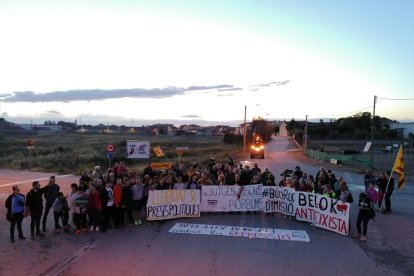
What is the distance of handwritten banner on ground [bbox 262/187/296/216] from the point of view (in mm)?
15367

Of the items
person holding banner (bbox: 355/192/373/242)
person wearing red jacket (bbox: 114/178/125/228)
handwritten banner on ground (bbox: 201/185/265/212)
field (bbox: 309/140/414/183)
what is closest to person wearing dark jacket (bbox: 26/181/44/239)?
person wearing red jacket (bbox: 114/178/125/228)

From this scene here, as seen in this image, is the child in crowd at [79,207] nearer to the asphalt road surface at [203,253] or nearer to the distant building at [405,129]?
the asphalt road surface at [203,253]

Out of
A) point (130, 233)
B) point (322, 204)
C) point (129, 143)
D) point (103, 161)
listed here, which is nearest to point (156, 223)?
point (130, 233)

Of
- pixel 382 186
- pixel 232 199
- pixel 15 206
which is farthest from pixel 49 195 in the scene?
pixel 382 186

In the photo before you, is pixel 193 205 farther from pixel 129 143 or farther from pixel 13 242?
pixel 129 143

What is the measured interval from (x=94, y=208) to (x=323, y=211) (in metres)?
7.42

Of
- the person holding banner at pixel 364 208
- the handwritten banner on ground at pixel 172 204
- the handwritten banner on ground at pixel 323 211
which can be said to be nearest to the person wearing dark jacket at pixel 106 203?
the handwritten banner on ground at pixel 172 204

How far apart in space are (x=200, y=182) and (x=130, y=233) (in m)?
3.73

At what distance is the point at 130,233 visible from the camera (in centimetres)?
1334

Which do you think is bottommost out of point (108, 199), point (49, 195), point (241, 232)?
point (241, 232)

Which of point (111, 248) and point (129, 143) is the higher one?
point (129, 143)

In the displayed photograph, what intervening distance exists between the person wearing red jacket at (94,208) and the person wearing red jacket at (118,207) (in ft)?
1.98

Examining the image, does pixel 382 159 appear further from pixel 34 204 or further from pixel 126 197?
pixel 34 204

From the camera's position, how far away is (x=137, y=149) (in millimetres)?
28734
